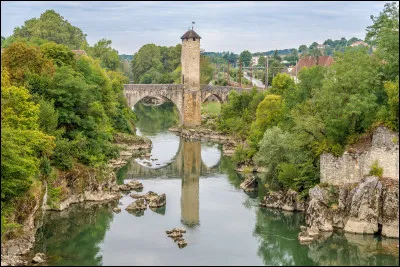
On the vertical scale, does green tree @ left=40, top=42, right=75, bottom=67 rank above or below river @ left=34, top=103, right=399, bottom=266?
above

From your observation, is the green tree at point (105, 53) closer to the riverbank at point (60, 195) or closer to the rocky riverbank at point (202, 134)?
the rocky riverbank at point (202, 134)

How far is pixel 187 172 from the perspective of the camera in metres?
50.2

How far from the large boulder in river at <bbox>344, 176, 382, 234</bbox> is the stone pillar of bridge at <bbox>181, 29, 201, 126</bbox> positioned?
137ft

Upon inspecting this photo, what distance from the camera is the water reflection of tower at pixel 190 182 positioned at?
36.6m

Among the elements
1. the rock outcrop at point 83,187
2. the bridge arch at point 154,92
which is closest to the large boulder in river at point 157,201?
the rock outcrop at point 83,187

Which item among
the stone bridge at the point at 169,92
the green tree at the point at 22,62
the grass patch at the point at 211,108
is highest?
the green tree at the point at 22,62

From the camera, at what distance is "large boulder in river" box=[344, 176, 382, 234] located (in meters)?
31.5

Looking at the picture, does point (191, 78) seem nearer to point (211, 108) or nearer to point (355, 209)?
point (211, 108)

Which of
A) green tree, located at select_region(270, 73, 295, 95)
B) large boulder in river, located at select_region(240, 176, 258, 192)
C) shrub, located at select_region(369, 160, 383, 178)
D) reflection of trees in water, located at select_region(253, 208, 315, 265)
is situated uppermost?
green tree, located at select_region(270, 73, 295, 95)

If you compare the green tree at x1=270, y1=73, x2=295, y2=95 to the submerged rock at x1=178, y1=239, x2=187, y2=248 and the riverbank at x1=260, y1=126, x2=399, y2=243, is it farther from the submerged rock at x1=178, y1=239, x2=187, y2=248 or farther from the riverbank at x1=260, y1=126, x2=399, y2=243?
the submerged rock at x1=178, y1=239, x2=187, y2=248

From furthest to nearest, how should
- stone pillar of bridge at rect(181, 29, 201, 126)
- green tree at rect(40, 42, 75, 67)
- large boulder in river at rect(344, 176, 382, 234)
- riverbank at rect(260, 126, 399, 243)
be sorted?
stone pillar of bridge at rect(181, 29, 201, 126)
green tree at rect(40, 42, 75, 67)
large boulder in river at rect(344, 176, 382, 234)
riverbank at rect(260, 126, 399, 243)

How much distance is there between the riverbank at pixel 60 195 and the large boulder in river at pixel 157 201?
2417mm

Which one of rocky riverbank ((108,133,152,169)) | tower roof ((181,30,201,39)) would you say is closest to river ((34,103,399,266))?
rocky riverbank ((108,133,152,169))

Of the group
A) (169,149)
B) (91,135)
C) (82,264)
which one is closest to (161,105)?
(169,149)
